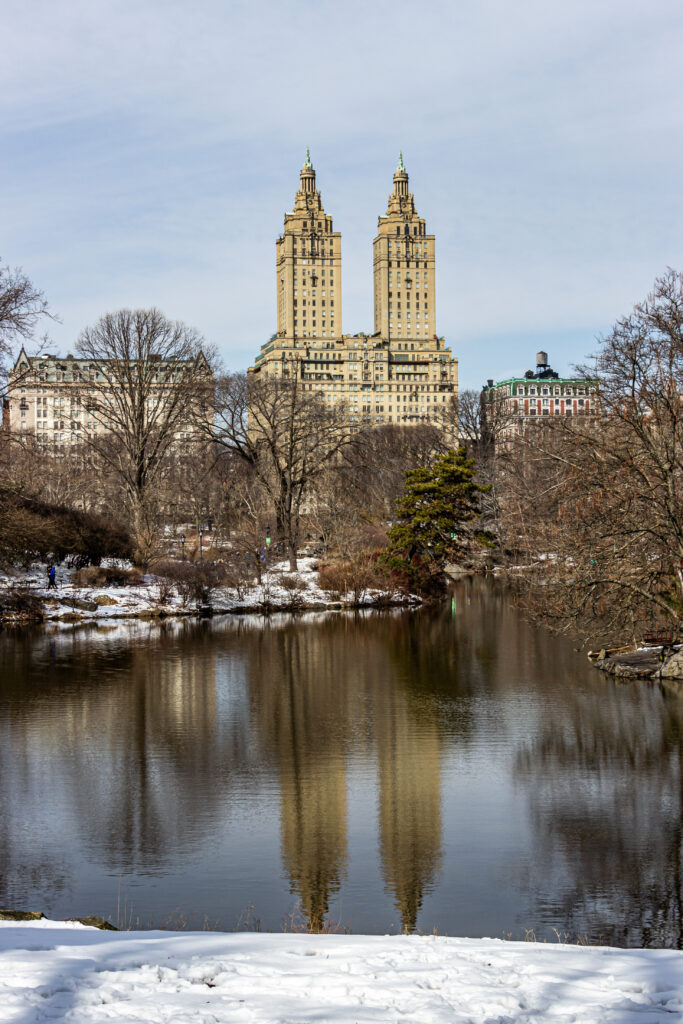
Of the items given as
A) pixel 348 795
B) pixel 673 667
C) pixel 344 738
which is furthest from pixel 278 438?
pixel 348 795

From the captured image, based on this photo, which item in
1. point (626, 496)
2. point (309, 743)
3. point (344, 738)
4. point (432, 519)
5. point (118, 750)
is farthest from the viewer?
point (432, 519)

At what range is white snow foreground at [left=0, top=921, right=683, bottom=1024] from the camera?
6453mm

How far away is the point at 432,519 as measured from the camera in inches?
1874

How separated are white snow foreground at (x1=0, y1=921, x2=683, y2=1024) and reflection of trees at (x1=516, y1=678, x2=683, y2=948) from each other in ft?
9.91

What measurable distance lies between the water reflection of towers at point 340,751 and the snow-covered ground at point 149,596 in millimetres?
10022

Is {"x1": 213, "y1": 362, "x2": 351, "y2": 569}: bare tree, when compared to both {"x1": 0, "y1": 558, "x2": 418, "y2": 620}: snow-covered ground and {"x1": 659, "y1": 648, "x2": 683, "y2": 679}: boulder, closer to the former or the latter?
{"x1": 0, "y1": 558, "x2": 418, "y2": 620}: snow-covered ground

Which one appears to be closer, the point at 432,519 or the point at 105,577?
the point at 105,577

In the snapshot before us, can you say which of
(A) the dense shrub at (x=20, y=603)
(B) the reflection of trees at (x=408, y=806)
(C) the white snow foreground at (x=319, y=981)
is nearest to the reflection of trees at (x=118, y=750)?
(B) the reflection of trees at (x=408, y=806)

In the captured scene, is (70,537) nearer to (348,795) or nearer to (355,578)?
(355,578)

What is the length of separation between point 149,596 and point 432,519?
1344cm

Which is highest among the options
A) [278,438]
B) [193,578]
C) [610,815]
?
Result: [278,438]

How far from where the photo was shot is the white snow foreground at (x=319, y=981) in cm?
645

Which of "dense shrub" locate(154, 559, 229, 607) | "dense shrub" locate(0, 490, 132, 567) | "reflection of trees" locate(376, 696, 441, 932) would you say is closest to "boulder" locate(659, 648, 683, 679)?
"reflection of trees" locate(376, 696, 441, 932)

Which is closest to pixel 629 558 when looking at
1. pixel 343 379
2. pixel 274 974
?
pixel 274 974
